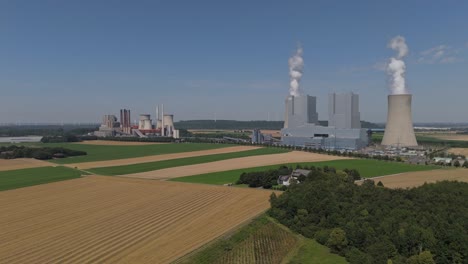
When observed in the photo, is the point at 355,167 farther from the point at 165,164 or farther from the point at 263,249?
the point at 263,249

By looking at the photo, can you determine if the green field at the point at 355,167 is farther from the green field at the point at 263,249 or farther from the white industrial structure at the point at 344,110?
the white industrial structure at the point at 344,110

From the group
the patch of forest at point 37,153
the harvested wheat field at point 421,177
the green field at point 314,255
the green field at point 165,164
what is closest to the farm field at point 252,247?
the green field at point 314,255

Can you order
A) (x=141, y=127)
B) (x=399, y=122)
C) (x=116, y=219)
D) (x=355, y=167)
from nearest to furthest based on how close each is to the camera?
(x=116, y=219) → (x=355, y=167) → (x=399, y=122) → (x=141, y=127)

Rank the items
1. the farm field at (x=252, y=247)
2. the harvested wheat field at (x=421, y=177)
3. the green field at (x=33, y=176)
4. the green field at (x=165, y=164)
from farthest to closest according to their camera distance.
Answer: the green field at (x=165, y=164)
the harvested wheat field at (x=421, y=177)
the green field at (x=33, y=176)
the farm field at (x=252, y=247)


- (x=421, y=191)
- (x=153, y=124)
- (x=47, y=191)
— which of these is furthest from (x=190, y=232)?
(x=153, y=124)

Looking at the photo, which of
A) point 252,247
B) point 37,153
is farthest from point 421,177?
point 37,153

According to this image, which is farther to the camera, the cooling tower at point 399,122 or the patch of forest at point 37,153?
the patch of forest at point 37,153

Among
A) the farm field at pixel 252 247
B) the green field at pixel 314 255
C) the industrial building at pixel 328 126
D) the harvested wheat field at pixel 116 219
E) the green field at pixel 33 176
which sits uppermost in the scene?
the industrial building at pixel 328 126
